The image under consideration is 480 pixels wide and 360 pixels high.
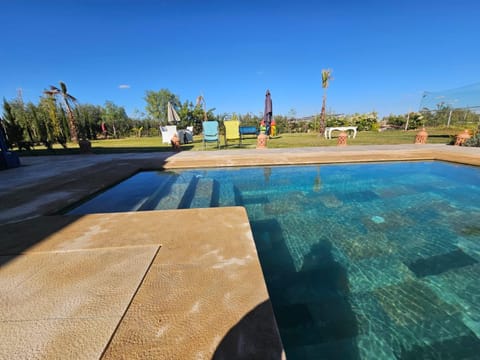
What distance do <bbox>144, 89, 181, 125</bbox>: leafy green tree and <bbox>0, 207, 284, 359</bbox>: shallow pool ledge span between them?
110 ft

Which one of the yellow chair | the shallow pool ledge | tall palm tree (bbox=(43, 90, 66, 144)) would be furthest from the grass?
the shallow pool ledge

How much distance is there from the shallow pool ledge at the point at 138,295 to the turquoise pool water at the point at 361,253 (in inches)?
22.6

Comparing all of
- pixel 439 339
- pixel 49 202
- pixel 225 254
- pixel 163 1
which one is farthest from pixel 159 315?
pixel 163 1

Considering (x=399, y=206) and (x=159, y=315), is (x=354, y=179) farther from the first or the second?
(x=159, y=315)

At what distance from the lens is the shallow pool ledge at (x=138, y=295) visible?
82 cm

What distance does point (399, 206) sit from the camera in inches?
128

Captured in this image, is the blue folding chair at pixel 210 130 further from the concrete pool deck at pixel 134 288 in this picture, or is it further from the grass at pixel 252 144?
the concrete pool deck at pixel 134 288

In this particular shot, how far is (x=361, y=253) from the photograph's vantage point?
2156mm

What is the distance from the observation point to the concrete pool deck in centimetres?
83

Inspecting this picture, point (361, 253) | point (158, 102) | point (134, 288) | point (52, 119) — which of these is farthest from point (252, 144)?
point (158, 102)

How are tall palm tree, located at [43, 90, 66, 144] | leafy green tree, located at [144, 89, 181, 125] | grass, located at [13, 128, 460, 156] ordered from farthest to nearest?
leafy green tree, located at [144, 89, 181, 125], tall palm tree, located at [43, 90, 66, 144], grass, located at [13, 128, 460, 156]

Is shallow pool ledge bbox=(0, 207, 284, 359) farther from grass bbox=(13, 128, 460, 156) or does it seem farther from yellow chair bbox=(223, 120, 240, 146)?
yellow chair bbox=(223, 120, 240, 146)

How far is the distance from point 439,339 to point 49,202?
4121 mm

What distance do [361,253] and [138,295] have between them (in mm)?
2109
